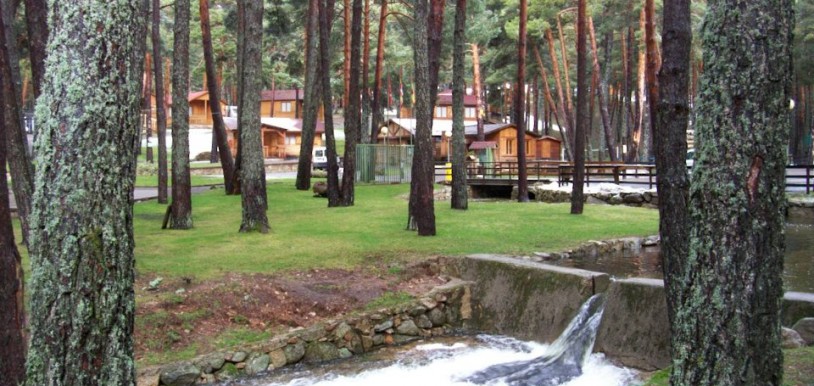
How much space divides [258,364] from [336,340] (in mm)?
1200

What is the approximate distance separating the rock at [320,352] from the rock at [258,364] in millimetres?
579

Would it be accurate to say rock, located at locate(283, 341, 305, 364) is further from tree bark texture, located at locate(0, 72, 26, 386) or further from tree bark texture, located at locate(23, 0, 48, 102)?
tree bark texture, located at locate(23, 0, 48, 102)

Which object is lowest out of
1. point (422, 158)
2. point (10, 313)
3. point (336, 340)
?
point (336, 340)

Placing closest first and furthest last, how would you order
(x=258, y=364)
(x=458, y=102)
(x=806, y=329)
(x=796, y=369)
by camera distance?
1. (x=796, y=369)
2. (x=806, y=329)
3. (x=258, y=364)
4. (x=458, y=102)

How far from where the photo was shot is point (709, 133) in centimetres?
361

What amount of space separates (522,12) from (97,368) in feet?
66.0

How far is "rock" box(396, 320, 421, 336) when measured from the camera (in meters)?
10.5

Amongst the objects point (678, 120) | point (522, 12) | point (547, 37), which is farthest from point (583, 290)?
point (547, 37)

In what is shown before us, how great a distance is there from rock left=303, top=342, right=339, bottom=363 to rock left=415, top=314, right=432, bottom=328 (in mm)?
1509

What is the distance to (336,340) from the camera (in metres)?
9.73

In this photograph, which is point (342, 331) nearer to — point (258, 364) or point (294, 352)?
point (294, 352)

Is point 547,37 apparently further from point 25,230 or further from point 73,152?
point 73,152

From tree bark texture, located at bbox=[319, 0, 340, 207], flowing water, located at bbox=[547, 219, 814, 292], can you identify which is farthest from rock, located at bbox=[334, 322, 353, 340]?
tree bark texture, located at bbox=[319, 0, 340, 207]

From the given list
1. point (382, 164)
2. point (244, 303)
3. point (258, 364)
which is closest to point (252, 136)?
point (244, 303)
